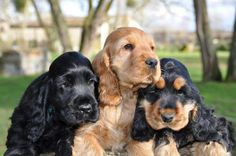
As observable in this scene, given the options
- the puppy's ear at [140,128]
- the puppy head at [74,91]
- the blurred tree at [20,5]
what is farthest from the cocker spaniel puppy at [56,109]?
the blurred tree at [20,5]

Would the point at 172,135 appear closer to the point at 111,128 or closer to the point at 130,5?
the point at 111,128

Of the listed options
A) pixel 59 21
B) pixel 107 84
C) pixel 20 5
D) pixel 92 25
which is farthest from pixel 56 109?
pixel 20 5

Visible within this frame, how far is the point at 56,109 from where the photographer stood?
3.71 metres

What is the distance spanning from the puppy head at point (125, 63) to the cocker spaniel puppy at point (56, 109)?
0.33 feet

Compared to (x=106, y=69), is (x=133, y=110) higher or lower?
lower

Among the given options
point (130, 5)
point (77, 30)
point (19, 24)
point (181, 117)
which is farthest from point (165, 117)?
point (77, 30)

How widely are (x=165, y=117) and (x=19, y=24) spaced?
51.8 metres

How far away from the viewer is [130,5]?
34688mm

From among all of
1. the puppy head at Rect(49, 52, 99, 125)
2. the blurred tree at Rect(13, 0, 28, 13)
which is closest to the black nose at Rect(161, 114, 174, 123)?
the puppy head at Rect(49, 52, 99, 125)

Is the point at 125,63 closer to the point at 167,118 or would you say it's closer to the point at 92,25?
the point at 167,118

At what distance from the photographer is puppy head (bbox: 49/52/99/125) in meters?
3.57

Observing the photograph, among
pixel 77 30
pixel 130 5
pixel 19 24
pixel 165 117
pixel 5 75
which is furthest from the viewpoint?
pixel 77 30

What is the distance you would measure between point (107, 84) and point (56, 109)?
0.39 m

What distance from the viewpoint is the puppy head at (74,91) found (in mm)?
3570
